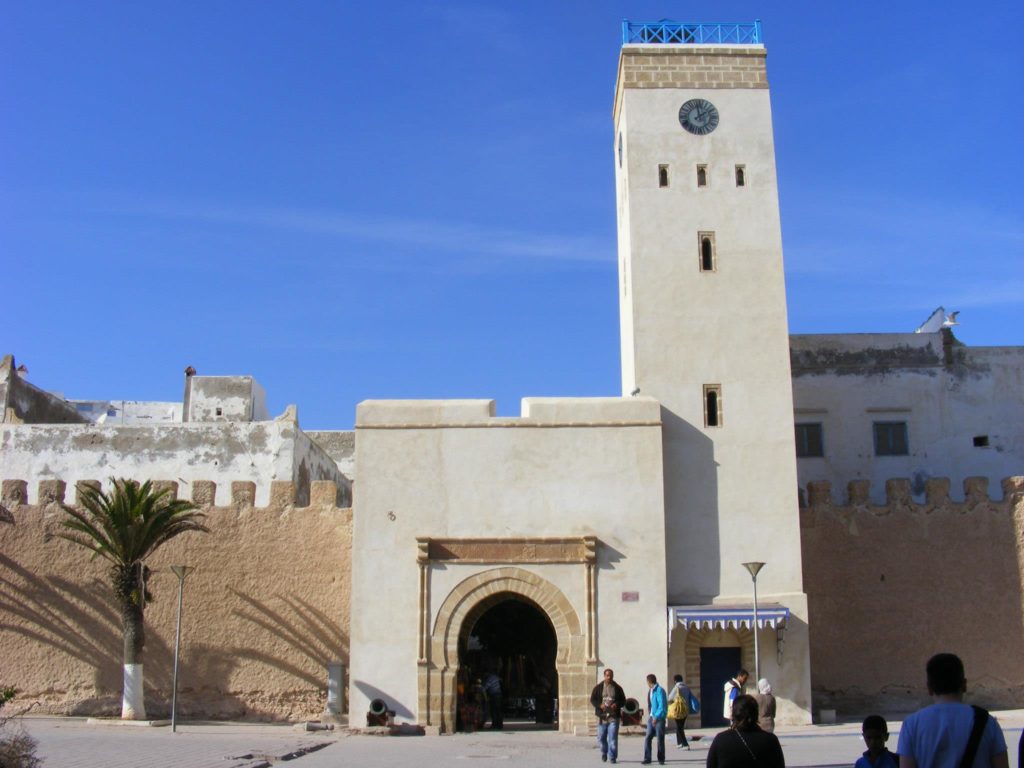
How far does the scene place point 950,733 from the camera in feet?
15.8

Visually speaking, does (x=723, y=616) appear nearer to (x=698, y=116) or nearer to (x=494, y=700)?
(x=494, y=700)

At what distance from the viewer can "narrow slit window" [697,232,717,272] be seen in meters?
20.9

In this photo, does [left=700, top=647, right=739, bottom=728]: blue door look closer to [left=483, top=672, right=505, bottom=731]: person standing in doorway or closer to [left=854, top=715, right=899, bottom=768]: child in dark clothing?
[left=483, top=672, right=505, bottom=731]: person standing in doorway

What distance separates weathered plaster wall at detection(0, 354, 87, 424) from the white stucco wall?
12520 millimetres

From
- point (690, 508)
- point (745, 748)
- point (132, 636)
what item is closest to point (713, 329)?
point (690, 508)

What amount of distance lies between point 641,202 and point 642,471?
5.07 m

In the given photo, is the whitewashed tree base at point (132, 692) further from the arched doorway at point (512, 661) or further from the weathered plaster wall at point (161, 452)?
the weathered plaster wall at point (161, 452)

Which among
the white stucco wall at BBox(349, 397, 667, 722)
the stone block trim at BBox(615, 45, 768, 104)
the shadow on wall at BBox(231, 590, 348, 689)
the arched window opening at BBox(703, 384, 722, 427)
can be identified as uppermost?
the stone block trim at BBox(615, 45, 768, 104)

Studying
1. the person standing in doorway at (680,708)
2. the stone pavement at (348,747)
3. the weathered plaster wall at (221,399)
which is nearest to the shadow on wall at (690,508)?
the stone pavement at (348,747)

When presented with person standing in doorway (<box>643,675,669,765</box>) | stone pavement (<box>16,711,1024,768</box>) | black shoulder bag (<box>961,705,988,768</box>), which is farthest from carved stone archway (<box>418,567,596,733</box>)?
black shoulder bag (<box>961,705,988,768</box>)

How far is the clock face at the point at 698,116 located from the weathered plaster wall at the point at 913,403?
657cm

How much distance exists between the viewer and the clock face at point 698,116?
70.3 feet

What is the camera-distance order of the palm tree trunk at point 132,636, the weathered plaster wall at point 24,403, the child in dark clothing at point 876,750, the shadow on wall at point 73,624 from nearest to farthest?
the child in dark clothing at point 876,750 < the palm tree trunk at point 132,636 < the shadow on wall at point 73,624 < the weathered plaster wall at point 24,403

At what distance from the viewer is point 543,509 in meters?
19.4
